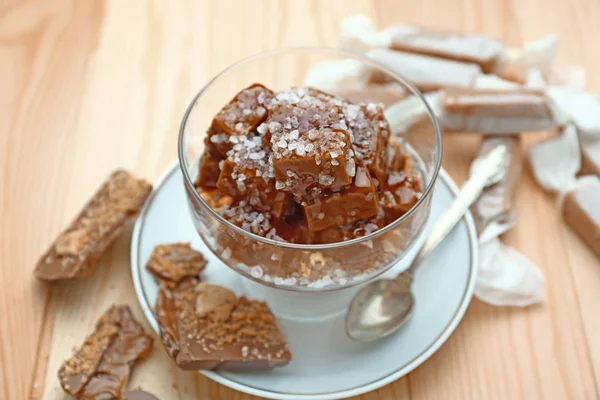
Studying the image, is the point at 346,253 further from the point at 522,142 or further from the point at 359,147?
the point at 522,142

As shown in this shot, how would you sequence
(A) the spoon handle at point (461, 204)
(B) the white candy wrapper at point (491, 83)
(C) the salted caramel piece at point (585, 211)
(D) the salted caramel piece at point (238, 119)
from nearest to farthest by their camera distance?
1. (D) the salted caramel piece at point (238, 119)
2. (A) the spoon handle at point (461, 204)
3. (C) the salted caramel piece at point (585, 211)
4. (B) the white candy wrapper at point (491, 83)

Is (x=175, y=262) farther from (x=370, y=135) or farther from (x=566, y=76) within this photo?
(x=566, y=76)

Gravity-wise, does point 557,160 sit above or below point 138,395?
above

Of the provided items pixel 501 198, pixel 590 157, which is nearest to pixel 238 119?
pixel 501 198

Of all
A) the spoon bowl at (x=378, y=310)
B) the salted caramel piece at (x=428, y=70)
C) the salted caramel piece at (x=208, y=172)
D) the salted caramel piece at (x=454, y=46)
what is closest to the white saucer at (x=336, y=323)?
the spoon bowl at (x=378, y=310)

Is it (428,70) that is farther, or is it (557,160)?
(428,70)

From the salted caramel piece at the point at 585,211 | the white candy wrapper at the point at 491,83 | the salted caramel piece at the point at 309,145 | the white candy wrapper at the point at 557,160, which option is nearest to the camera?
the salted caramel piece at the point at 309,145

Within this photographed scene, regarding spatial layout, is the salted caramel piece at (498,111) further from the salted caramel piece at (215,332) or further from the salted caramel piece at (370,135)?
the salted caramel piece at (215,332)
